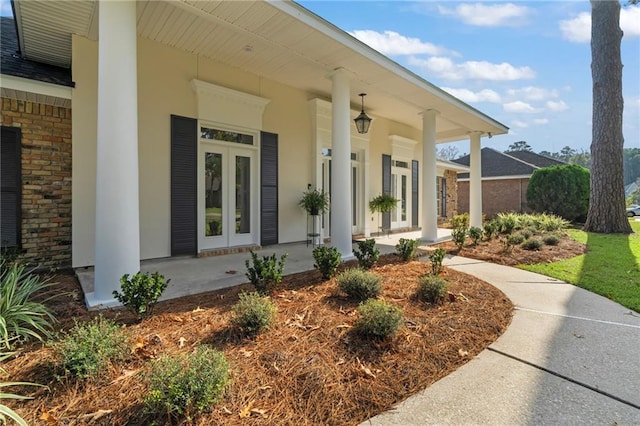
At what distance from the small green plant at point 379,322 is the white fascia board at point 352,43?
4.09 m

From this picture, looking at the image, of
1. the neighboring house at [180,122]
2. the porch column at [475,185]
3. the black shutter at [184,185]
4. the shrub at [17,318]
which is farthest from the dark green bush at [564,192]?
the shrub at [17,318]

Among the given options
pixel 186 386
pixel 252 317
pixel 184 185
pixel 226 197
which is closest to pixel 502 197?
pixel 226 197

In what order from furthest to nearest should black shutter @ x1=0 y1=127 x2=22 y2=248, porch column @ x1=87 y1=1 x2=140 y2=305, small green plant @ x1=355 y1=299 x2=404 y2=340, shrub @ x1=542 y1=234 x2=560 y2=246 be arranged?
shrub @ x1=542 y1=234 x2=560 y2=246
black shutter @ x1=0 y1=127 x2=22 y2=248
porch column @ x1=87 y1=1 x2=140 y2=305
small green plant @ x1=355 y1=299 x2=404 y2=340

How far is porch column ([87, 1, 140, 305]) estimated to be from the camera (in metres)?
3.68

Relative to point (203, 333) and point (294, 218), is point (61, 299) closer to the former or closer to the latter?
point (203, 333)

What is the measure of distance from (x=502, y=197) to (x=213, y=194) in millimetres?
19614

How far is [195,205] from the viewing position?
21.5ft

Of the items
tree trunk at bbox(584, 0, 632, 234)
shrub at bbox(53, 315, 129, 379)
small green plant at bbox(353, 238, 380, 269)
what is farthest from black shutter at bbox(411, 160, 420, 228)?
shrub at bbox(53, 315, 129, 379)

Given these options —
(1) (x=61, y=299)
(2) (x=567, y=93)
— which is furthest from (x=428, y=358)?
(2) (x=567, y=93)

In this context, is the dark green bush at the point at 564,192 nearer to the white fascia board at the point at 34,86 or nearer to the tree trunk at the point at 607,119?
the tree trunk at the point at 607,119

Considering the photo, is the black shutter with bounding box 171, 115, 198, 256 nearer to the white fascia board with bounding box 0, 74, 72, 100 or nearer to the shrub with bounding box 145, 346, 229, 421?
the white fascia board with bounding box 0, 74, 72, 100

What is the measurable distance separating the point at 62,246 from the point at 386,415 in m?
6.04

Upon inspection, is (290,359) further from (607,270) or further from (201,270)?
(607,270)

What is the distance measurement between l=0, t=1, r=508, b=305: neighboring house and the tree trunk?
20.9ft
